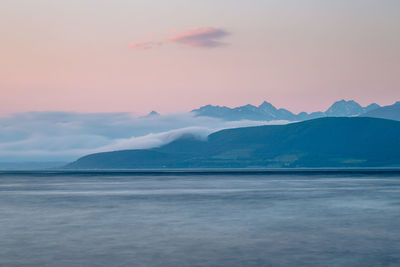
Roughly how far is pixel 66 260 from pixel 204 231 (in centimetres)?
1586

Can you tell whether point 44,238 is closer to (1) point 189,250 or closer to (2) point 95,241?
(2) point 95,241

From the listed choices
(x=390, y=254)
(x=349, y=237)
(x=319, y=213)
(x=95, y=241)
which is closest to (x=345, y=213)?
(x=319, y=213)

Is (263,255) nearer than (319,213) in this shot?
Yes

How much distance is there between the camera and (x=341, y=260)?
101ft

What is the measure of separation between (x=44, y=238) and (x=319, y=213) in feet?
106

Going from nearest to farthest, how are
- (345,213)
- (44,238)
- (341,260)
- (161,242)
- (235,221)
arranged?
(341,260) < (161,242) < (44,238) < (235,221) < (345,213)

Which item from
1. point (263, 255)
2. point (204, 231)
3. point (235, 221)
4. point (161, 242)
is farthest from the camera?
point (235, 221)

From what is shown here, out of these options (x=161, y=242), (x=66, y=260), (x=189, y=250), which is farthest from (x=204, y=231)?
(x=66, y=260)

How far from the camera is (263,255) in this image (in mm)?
32688

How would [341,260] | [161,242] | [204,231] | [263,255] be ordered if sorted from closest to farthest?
[341,260]
[263,255]
[161,242]
[204,231]

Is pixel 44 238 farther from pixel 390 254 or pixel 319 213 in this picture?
pixel 319 213

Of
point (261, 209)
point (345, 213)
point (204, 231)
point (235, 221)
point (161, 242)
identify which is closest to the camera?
point (161, 242)

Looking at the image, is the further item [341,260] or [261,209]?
[261,209]

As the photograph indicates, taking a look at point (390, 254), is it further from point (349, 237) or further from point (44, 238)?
point (44, 238)
